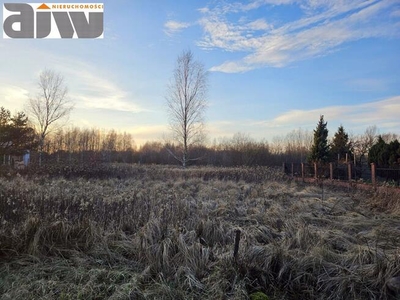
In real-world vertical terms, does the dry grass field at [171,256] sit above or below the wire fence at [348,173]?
below

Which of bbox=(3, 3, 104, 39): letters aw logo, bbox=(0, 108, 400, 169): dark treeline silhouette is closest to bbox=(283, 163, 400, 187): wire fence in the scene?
→ bbox=(0, 108, 400, 169): dark treeline silhouette

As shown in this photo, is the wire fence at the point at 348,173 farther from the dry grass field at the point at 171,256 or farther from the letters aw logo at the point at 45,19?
the letters aw logo at the point at 45,19

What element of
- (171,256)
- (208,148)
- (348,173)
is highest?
(208,148)

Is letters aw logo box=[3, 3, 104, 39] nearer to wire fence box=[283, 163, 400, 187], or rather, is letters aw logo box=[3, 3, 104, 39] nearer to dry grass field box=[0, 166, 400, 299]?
dry grass field box=[0, 166, 400, 299]

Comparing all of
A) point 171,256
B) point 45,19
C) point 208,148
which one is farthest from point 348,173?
point 208,148

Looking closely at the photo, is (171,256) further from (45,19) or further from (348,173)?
(348,173)

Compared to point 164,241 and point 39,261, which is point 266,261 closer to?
point 164,241

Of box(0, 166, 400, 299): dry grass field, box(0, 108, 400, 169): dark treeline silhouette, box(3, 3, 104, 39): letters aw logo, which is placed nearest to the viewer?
box(0, 166, 400, 299): dry grass field

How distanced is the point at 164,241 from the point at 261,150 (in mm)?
29095

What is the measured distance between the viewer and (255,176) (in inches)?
570

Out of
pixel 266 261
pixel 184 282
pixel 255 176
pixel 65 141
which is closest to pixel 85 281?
pixel 184 282

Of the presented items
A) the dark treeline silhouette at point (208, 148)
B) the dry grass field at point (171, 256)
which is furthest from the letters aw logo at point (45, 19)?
the dark treeline silhouette at point (208, 148)

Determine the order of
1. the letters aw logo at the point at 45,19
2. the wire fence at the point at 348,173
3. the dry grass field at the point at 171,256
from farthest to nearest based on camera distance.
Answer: the wire fence at the point at 348,173 < the letters aw logo at the point at 45,19 < the dry grass field at the point at 171,256

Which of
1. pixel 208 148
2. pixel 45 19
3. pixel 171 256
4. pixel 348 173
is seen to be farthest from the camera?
pixel 208 148
